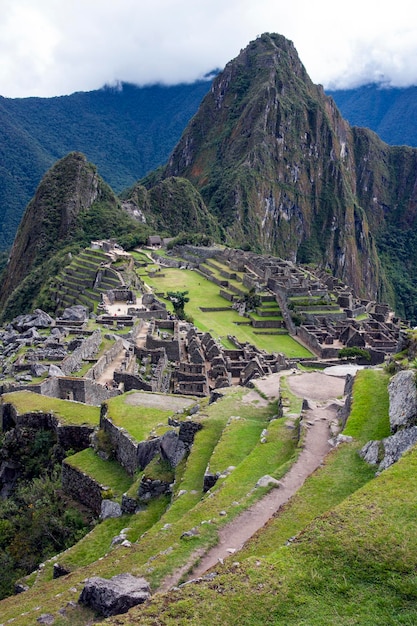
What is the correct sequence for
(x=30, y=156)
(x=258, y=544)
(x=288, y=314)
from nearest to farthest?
(x=258, y=544) → (x=288, y=314) → (x=30, y=156)

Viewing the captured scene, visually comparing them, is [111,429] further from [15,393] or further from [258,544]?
[258,544]

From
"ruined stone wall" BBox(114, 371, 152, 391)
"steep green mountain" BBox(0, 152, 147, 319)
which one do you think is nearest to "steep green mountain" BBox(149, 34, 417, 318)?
"steep green mountain" BBox(0, 152, 147, 319)

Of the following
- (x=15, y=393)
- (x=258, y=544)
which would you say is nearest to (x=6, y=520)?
(x=15, y=393)

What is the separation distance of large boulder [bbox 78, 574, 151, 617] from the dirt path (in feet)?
1.17

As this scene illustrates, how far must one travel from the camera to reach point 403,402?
9508 mm

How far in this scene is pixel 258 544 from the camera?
725 centimetres

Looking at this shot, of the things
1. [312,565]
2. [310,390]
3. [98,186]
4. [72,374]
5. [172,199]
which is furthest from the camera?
[172,199]

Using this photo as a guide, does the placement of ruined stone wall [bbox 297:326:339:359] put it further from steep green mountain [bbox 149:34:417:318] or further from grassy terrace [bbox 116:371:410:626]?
steep green mountain [bbox 149:34:417:318]

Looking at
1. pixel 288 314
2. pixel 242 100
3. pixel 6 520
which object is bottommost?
pixel 288 314

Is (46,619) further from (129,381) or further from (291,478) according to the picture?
(129,381)

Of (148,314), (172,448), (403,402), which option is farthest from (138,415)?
(148,314)

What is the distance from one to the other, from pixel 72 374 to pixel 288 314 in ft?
123

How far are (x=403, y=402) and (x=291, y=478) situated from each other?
7.00ft

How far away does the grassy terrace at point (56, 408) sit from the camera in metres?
15.1
